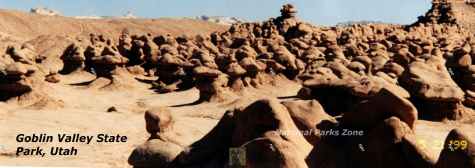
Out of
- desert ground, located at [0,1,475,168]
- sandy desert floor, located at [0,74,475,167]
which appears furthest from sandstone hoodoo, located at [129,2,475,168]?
sandy desert floor, located at [0,74,475,167]

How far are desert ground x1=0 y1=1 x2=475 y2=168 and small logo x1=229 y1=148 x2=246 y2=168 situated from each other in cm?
13

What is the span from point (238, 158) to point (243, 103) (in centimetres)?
1750

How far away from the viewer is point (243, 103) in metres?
28.6

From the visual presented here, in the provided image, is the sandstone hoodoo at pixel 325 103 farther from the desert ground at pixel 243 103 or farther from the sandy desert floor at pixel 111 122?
the sandy desert floor at pixel 111 122

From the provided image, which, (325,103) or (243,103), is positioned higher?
(325,103)

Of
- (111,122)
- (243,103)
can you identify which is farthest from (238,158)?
(243,103)

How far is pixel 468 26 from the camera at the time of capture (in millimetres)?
Result: 79125

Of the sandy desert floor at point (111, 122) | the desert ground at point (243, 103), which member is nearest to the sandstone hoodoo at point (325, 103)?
the desert ground at point (243, 103)

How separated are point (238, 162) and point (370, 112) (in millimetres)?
2835

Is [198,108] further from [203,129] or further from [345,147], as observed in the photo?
[345,147]

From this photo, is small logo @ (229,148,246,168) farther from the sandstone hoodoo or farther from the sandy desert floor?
the sandy desert floor

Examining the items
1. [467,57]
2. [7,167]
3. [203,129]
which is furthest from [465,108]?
[7,167]

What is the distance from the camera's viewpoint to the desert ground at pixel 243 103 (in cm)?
1140

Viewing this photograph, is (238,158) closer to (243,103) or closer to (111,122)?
(111,122)
